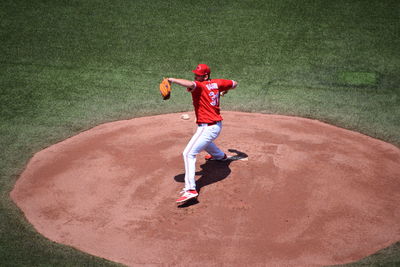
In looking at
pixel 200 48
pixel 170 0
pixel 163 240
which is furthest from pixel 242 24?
pixel 163 240

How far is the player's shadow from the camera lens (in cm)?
830

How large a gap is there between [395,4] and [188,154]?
1083cm

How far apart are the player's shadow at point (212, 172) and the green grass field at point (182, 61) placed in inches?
104

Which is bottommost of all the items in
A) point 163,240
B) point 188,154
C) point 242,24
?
point 163,240

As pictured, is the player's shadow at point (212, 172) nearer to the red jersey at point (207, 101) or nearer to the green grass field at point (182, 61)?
the red jersey at point (207, 101)

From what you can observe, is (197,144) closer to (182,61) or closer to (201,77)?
(201,77)

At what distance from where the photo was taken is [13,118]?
11.0 m

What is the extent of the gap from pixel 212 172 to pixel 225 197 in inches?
31.8

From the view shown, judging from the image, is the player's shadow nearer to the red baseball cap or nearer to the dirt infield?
the dirt infield

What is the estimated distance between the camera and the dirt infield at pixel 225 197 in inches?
271

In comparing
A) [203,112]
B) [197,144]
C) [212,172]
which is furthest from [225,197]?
[203,112]

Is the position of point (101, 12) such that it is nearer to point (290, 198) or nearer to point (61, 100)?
point (61, 100)

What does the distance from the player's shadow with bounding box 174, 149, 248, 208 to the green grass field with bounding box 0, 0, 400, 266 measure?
2652mm

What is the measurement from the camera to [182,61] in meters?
13.6
